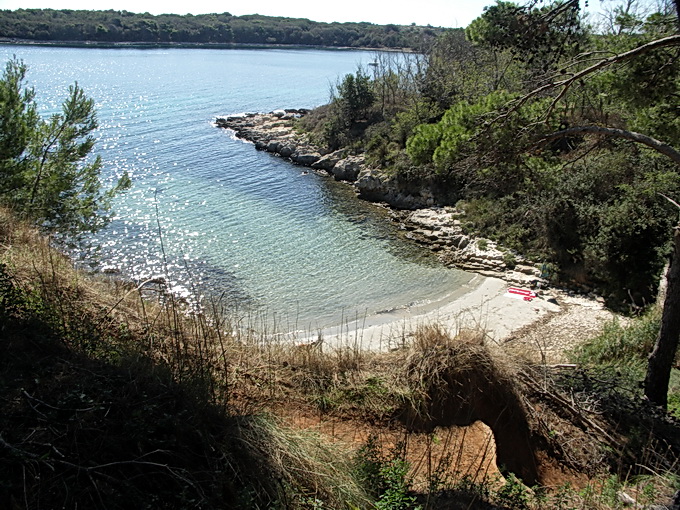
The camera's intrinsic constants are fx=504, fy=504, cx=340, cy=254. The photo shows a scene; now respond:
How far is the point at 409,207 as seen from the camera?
27750mm

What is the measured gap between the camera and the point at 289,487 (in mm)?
4383

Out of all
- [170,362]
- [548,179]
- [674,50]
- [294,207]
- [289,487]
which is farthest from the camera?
[294,207]

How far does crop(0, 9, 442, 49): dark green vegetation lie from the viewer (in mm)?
108000

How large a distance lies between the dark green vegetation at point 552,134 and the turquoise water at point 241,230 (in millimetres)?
4115

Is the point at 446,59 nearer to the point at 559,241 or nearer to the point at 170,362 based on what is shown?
the point at 559,241

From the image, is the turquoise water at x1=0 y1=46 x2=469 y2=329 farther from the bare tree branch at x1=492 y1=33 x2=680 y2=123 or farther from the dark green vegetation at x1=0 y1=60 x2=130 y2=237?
the bare tree branch at x1=492 y1=33 x2=680 y2=123

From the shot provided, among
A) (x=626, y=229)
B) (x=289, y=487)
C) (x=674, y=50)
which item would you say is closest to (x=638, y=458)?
(x=289, y=487)

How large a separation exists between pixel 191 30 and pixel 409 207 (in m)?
126

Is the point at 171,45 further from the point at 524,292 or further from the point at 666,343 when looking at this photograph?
the point at 666,343

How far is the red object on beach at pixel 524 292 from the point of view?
18.2 meters

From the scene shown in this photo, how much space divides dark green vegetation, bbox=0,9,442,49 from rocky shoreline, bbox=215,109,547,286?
6487 centimetres

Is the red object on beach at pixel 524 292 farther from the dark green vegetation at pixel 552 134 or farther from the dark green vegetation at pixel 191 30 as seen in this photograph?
the dark green vegetation at pixel 191 30

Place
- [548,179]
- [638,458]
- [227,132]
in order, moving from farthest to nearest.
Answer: [227,132]
[548,179]
[638,458]

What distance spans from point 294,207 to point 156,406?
23.8 meters
